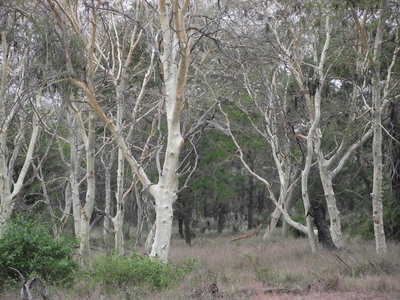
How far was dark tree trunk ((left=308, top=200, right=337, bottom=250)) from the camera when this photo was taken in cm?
1609

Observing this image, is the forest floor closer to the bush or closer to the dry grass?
the dry grass

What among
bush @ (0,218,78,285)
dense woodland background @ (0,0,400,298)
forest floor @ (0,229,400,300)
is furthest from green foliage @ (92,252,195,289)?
dense woodland background @ (0,0,400,298)

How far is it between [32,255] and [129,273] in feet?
5.99

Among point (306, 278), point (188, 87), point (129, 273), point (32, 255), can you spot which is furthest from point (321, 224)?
point (32, 255)

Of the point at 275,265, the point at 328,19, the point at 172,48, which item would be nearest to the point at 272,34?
the point at 328,19

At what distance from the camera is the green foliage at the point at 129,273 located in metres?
9.91

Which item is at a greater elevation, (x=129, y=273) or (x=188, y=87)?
(x=188, y=87)

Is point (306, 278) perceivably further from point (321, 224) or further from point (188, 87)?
point (188, 87)

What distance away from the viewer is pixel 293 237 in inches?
1049

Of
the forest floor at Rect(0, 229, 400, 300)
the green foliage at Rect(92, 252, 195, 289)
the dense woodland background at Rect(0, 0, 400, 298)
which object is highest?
the dense woodland background at Rect(0, 0, 400, 298)

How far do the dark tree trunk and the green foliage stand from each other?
22.7 ft

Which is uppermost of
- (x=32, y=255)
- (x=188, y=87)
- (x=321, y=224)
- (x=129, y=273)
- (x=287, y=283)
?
(x=188, y=87)

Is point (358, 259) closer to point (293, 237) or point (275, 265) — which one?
point (275, 265)

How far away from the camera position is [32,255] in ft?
33.1
